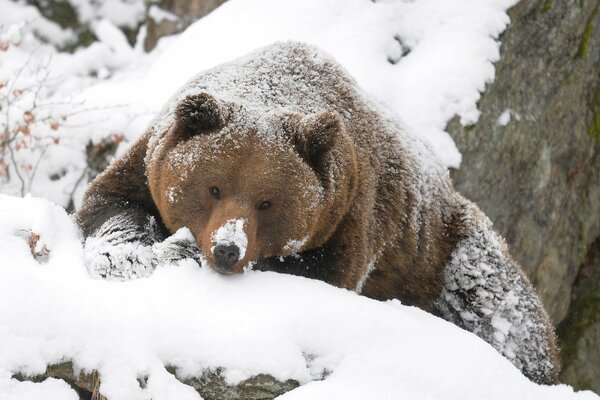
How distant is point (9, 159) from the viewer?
8.66 meters

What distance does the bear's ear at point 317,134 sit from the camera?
399 centimetres

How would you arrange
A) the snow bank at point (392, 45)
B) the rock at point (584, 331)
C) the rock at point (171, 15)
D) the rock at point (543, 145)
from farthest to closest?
the rock at point (171, 15) < the rock at point (584, 331) < the rock at point (543, 145) < the snow bank at point (392, 45)

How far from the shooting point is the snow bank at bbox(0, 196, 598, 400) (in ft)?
8.74

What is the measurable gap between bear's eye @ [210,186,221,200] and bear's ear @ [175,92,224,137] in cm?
33

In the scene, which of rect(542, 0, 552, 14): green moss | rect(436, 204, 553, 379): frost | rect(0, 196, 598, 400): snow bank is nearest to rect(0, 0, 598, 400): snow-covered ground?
rect(0, 196, 598, 400): snow bank

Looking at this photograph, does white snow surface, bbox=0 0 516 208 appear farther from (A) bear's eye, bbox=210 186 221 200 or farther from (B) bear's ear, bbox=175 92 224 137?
(A) bear's eye, bbox=210 186 221 200

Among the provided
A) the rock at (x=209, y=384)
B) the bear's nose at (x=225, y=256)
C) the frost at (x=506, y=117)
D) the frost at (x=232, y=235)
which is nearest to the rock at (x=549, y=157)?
the frost at (x=506, y=117)

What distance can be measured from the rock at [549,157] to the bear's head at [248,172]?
3.29 meters

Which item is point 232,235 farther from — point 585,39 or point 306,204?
point 585,39

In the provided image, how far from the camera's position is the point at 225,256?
136 inches

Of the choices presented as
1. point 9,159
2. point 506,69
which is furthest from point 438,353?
point 9,159

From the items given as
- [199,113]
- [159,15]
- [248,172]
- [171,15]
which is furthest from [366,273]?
[159,15]

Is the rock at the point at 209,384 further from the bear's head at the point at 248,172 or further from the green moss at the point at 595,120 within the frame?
the green moss at the point at 595,120

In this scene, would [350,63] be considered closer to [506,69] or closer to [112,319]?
[506,69]
